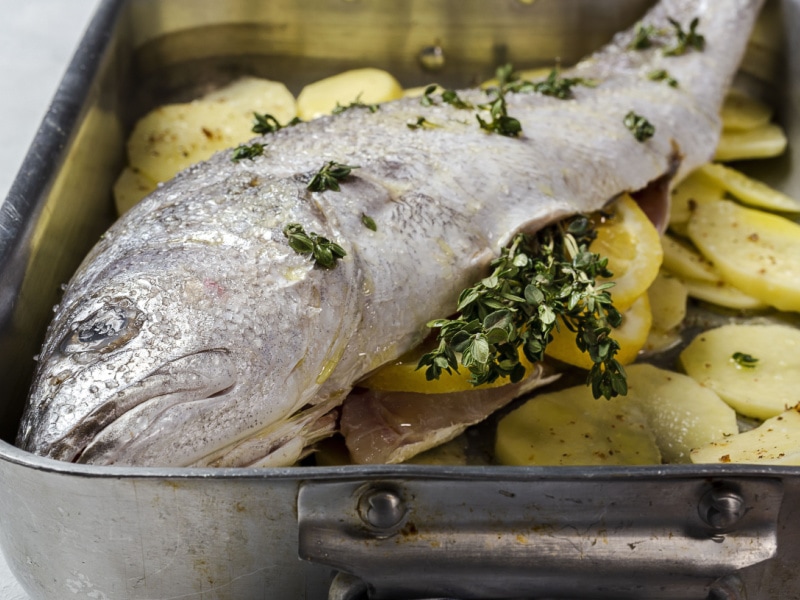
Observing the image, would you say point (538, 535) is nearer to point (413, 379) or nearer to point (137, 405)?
point (413, 379)

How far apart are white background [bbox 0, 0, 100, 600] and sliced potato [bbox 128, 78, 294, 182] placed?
0.69m

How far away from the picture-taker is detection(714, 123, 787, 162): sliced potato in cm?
370

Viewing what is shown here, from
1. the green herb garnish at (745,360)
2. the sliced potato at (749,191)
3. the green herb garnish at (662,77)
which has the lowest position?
the green herb garnish at (745,360)

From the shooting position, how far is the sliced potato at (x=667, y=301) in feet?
10.1

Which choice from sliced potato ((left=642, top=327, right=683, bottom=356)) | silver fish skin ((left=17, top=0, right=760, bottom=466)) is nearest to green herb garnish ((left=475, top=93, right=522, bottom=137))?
silver fish skin ((left=17, top=0, right=760, bottom=466))

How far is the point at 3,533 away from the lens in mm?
2039

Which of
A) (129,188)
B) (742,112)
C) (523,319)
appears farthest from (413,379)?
(742,112)

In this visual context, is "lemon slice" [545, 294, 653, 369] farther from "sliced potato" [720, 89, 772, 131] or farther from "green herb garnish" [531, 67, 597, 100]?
"sliced potato" [720, 89, 772, 131]

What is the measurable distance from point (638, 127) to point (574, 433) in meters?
1.04

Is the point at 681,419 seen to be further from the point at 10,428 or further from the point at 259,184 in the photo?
the point at 10,428

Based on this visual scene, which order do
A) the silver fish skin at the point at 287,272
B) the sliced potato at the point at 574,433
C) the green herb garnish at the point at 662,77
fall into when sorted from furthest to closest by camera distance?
1. the green herb garnish at the point at 662,77
2. the sliced potato at the point at 574,433
3. the silver fish skin at the point at 287,272

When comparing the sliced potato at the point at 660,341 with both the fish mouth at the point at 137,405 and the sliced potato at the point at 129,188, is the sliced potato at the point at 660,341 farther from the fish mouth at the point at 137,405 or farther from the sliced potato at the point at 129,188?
the sliced potato at the point at 129,188

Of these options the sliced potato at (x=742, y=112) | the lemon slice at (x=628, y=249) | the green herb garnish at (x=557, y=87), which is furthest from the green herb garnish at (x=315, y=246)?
the sliced potato at (x=742, y=112)

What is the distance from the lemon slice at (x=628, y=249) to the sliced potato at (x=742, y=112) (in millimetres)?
1016
